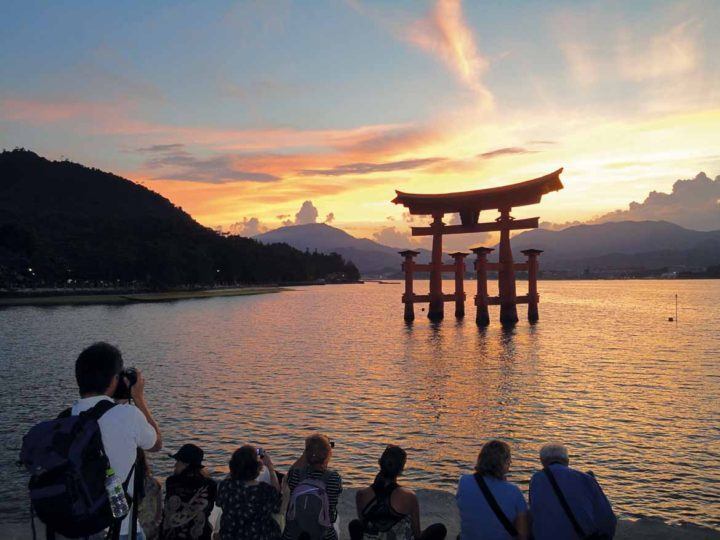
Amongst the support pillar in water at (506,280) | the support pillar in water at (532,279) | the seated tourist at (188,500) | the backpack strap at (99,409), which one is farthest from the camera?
the support pillar in water at (532,279)

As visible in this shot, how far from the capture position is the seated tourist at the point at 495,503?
14.8 feet

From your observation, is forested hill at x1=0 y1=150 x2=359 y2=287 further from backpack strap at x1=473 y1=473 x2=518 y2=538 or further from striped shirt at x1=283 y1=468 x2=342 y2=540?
backpack strap at x1=473 y1=473 x2=518 y2=538

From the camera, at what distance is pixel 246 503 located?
4.64m

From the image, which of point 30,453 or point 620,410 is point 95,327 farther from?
point 30,453

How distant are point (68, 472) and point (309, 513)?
6.76 ft

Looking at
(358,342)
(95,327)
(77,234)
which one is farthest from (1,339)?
(77,234)

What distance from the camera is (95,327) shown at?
164ft

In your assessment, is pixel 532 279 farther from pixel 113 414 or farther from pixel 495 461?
pixel 113 414

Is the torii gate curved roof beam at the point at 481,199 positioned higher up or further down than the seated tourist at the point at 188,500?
higher up

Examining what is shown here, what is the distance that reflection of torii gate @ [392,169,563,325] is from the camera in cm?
4503

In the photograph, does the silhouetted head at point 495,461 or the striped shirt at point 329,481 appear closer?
the silhouetted head at point 495,461

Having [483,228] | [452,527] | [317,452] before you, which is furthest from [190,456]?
[483,228]

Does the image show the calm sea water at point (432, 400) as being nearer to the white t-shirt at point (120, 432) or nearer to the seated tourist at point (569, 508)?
the seated tourist at point (569, 508)

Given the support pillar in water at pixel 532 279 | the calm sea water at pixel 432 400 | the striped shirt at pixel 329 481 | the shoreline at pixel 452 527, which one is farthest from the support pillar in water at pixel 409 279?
the striped shirt at pixel 329 481
